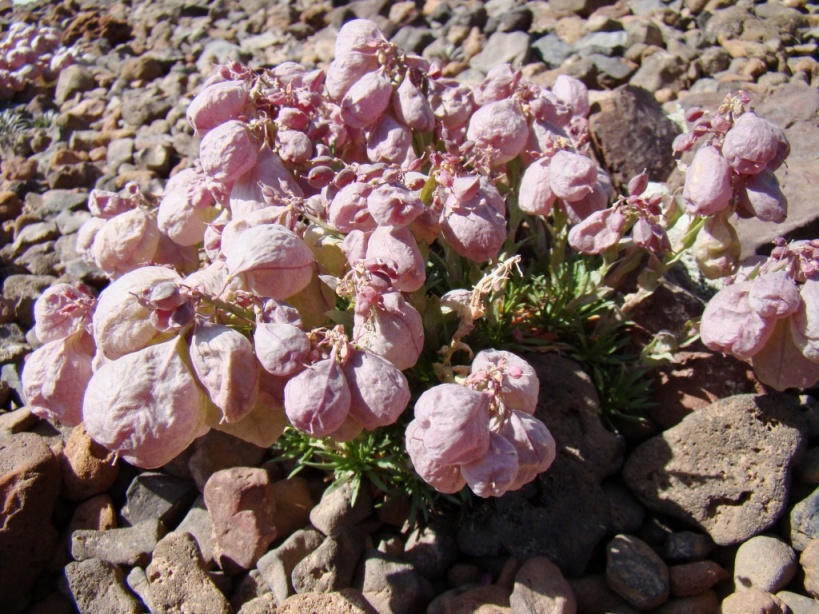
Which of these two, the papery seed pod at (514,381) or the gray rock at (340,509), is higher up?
the papery seed pod at (514,381)

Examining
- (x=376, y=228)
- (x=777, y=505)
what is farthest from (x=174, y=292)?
(x=777, y=505)

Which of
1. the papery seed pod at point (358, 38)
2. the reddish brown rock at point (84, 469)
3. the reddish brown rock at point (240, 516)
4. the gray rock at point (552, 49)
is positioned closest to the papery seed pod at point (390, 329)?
the reddish brown rock at point (240, 516)

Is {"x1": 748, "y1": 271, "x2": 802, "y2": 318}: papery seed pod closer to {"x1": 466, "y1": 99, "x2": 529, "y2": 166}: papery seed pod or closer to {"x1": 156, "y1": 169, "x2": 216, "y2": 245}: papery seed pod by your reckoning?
{"x1": 466, "y1": 99, "x2": 529, "y2": 166}: papery seed pod

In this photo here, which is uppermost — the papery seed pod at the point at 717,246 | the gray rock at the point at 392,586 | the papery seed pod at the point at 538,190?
the papery seed pod at the point at 538,190

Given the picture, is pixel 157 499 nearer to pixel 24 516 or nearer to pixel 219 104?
pixel 24 516

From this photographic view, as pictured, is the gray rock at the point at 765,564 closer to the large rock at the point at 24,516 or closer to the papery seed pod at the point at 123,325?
the papery seed pod at the point at 123,325

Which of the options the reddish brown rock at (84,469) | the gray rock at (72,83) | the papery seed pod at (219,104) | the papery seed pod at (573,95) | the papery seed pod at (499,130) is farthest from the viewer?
the gray rock at (72,83)
